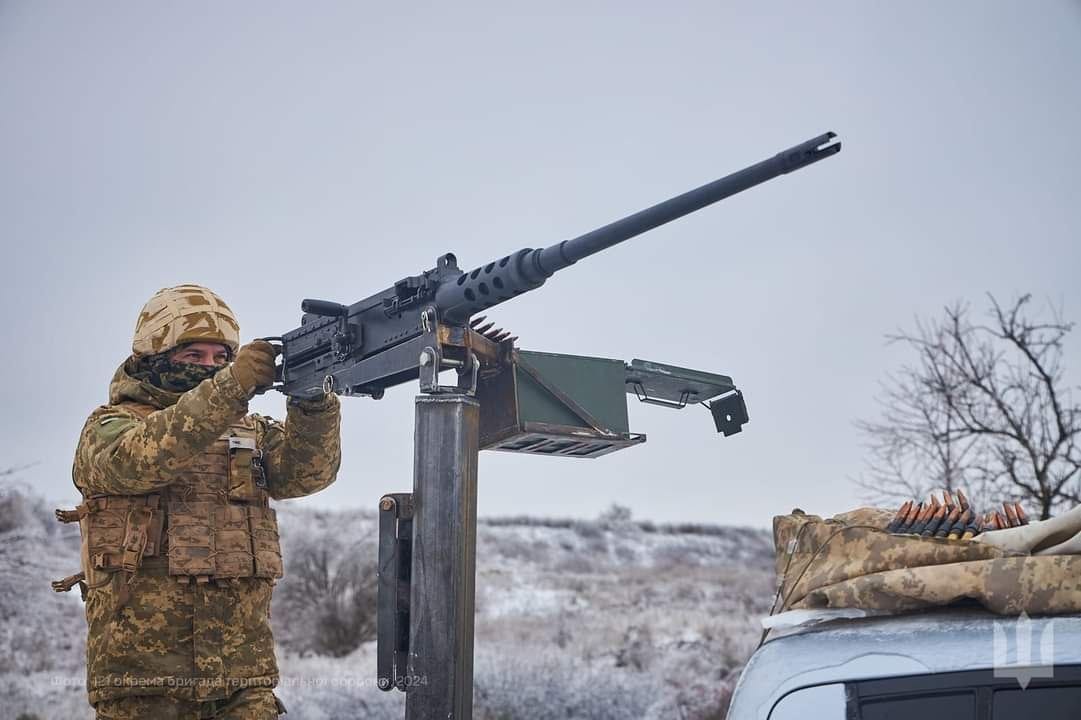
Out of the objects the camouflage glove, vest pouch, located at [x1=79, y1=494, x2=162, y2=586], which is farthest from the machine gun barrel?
vest pouch, located at [x1=79, y1=494, x2=162, y2=586]

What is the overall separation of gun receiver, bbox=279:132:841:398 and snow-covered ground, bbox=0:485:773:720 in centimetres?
494

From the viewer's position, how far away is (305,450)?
5.07 m

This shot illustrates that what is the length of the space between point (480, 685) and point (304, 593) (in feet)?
11.1

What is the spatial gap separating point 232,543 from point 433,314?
151 cm

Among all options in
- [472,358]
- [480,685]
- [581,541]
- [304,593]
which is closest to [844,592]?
[472,358]

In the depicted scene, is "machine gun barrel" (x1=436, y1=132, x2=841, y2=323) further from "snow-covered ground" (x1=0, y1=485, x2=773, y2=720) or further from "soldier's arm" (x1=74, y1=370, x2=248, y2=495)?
"snow-covered ground" (x1=0, y1=485, x2=773, y2=720)

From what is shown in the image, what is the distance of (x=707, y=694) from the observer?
39.3 ft

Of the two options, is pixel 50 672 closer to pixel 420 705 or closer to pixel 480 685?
pixel 480 685

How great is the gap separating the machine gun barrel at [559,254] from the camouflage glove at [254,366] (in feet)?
2.86

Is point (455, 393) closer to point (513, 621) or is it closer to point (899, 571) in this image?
point (899, 571)

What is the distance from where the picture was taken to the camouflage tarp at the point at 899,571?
2.33 m

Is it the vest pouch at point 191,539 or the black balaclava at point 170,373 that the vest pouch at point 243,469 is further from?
the black balaclava at point 170,373

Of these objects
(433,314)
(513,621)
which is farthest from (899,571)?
(513,621)

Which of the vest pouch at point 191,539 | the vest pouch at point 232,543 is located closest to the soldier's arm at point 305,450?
the vest pouch at point 232,543
